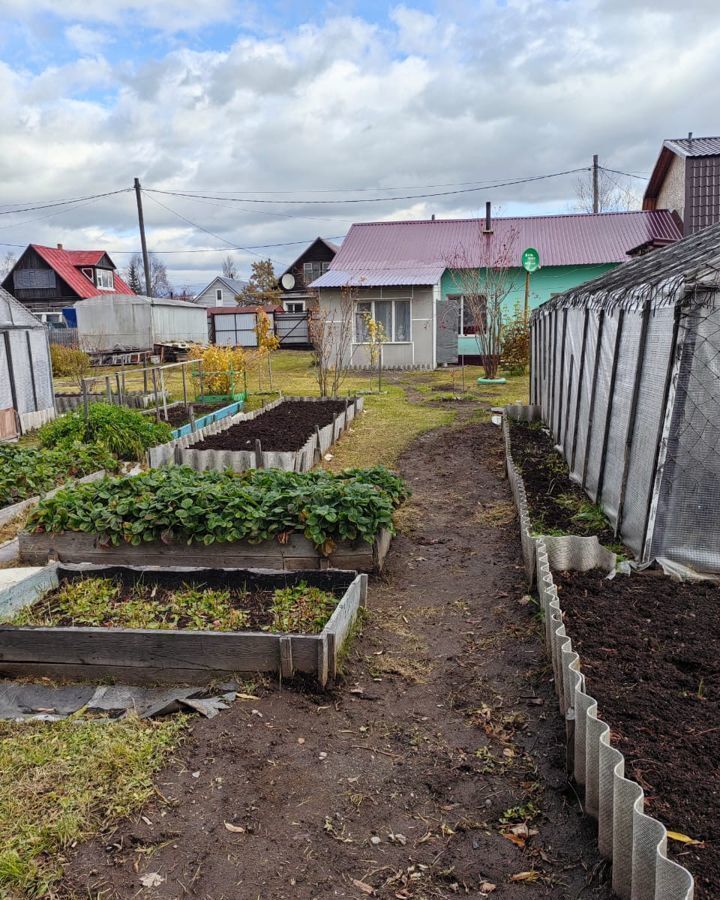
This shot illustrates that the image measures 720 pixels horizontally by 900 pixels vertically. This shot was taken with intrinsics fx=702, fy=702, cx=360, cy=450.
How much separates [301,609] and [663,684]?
231 cm

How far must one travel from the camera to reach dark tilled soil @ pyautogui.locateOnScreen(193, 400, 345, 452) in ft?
33.0

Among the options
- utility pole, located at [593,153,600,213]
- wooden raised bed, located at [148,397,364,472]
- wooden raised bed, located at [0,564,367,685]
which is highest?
utility pole, located at [593,153,600,213]

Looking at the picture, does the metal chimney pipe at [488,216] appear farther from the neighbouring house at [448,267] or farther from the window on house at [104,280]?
the window on house at [104,280]

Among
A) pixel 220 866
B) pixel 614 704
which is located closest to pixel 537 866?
pixel 614 704

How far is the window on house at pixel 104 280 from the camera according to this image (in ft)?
137

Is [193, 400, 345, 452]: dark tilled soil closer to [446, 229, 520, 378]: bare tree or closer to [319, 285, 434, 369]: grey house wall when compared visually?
[446, 229, 520, 378]: bare tree

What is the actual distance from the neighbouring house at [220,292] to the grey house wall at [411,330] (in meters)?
39.4

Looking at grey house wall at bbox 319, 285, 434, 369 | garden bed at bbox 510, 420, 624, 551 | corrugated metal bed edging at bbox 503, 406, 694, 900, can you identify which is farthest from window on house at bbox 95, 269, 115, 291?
corrugated metal bed edging at bbox 503, 406, 694, 900

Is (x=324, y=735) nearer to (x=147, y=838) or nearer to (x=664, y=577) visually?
(x=147, y=838)

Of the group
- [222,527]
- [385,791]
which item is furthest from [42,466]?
[385,791]

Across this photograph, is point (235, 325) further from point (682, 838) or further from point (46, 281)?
point (682, 838)

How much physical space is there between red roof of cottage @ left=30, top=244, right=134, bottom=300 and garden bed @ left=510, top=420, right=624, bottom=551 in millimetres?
34259

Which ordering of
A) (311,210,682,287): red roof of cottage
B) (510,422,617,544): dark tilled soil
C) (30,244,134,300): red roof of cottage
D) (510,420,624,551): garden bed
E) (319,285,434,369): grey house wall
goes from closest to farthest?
1. (510,420,624,551): garden bed
2. (510,422,617,544): dark tilled soil
3. (319,285,434,369): grey house wall
4. (311,210,682,287): red roof of cottage
5. (30,244,134,300): red roof of cottage

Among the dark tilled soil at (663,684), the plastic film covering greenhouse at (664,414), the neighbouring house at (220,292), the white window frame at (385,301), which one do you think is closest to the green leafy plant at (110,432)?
the plastic film covering greenhouse at (664,414)
